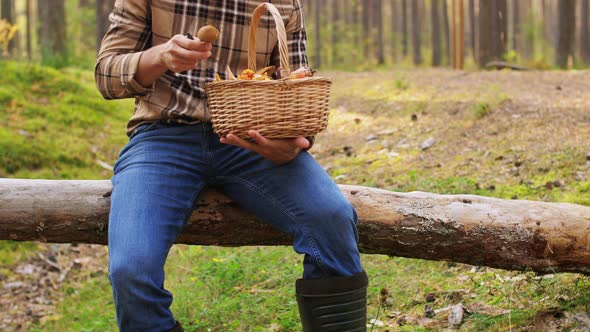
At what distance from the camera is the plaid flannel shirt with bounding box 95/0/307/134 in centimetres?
264

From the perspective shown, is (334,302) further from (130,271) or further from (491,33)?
(491,33)

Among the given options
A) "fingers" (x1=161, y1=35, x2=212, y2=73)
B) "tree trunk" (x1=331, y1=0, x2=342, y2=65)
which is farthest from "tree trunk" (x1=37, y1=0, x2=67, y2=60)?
"tree trunk" (x1=331, y1=0, x2=342, y2=65)

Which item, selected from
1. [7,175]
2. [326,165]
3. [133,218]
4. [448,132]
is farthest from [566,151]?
[7,175]

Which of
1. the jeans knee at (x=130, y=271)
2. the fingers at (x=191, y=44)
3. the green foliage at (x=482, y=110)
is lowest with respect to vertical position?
the green foliage at (x=482, y=110)

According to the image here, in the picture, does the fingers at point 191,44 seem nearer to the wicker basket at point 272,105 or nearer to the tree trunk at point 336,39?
the wicker basket at point 272,105

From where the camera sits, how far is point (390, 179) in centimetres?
558

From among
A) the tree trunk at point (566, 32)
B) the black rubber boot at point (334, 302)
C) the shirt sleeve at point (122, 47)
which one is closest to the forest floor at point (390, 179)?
the black rubber boot at point (334, 302)

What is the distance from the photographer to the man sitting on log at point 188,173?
2299mm

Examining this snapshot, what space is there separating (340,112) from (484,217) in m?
5.55

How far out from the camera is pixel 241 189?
2.71 m

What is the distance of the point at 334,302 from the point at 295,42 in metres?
1.14

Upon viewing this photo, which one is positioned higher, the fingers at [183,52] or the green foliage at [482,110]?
the fingers at [183,52]

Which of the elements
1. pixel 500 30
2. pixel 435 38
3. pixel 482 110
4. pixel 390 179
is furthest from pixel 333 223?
pixel 435 38

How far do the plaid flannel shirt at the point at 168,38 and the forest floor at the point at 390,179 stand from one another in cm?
143
